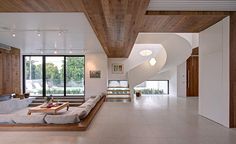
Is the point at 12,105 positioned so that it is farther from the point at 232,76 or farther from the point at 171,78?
the point at 171,78

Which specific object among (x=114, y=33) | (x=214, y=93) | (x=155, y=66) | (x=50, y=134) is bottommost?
(x=50, y=134)

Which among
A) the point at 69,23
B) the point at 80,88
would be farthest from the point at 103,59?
the point at 69,23

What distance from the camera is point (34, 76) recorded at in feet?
43.7

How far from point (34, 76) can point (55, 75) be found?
1.45 m

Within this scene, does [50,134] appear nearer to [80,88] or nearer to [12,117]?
[12,117]

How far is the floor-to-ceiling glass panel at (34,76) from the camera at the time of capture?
13.3 m

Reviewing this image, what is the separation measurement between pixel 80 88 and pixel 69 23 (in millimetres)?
8193

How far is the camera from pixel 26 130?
453 cm

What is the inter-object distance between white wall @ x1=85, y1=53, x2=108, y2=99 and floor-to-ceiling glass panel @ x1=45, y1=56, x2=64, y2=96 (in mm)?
2545

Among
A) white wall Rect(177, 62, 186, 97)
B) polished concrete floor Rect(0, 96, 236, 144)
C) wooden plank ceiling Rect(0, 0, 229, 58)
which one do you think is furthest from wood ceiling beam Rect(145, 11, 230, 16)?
white wall Rect(177, 62, 186, 97)

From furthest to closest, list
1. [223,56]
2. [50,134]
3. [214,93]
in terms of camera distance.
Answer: [214,93] < [223,56] < [50,134]

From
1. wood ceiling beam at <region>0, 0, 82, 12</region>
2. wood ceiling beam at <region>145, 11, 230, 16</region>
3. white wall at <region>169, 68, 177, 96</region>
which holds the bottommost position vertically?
white wall at <region>169, 68, 177, 96</region>

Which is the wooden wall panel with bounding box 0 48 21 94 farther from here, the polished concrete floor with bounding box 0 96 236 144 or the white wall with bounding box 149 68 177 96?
the white wall with bounding box 149 68 177 96

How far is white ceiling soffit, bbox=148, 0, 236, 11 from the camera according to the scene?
4188 mm
